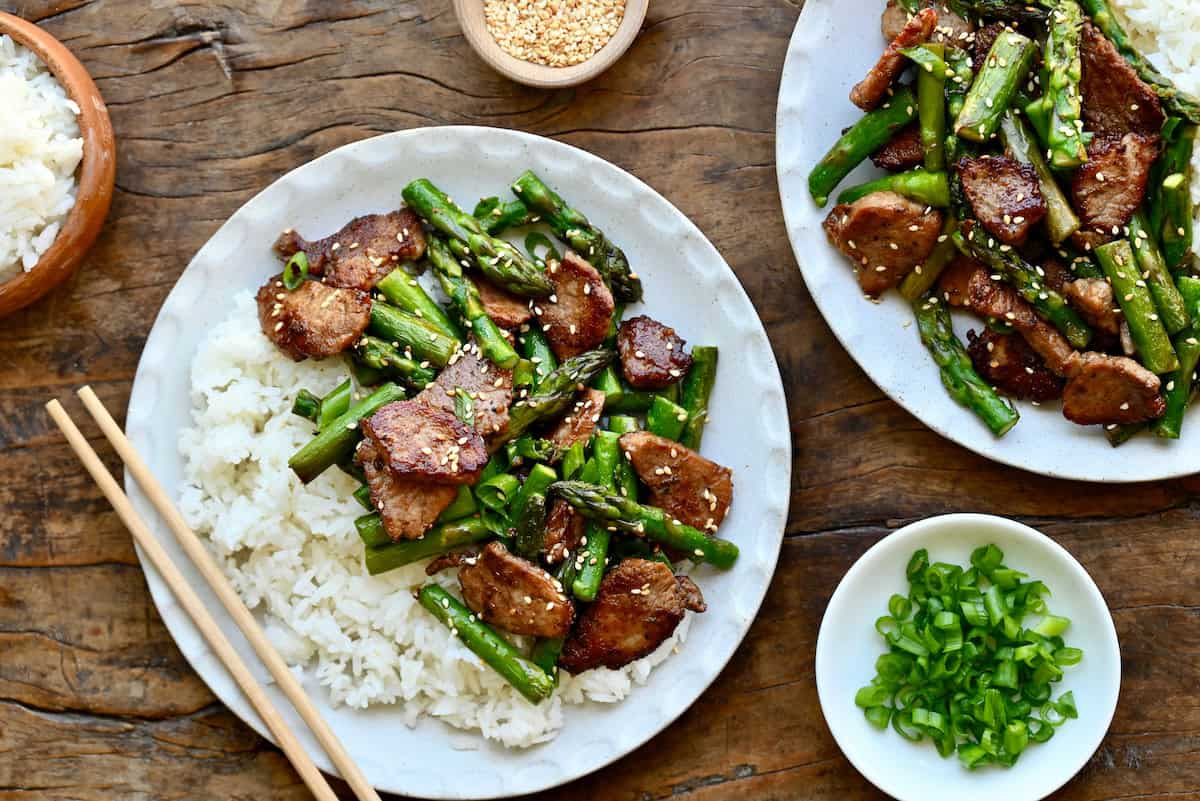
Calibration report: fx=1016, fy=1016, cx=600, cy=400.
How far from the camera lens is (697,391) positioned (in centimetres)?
365

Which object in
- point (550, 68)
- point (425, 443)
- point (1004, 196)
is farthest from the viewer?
point (550, 68)

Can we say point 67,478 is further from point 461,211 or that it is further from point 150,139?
point 461,211

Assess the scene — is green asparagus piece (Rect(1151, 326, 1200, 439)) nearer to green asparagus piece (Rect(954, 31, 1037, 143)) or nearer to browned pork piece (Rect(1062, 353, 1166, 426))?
browned pork piece (Rect(1062, 353, 1166, 426))

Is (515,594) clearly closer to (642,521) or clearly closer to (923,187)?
(642,521)

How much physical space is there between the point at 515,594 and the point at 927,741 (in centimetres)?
158

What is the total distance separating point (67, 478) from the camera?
3859mm

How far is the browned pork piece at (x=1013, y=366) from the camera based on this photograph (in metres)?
3.61

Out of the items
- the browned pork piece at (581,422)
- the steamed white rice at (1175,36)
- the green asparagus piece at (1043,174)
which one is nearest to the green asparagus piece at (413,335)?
the browned pork piece at (581,422)

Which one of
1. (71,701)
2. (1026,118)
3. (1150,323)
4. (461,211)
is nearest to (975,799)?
(1150,323)

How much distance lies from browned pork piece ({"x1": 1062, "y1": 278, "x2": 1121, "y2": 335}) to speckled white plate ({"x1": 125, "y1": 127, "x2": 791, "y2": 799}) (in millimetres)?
1041

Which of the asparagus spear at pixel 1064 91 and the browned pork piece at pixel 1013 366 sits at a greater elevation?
the asparagus spear at pixel 1064 91

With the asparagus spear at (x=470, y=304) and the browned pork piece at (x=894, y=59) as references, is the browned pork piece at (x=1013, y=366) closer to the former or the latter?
the browned pork piece at (x=894, y=59)

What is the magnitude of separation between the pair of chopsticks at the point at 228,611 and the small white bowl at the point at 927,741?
1673mm

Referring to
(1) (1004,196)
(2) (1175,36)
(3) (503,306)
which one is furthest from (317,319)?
(2) (1175,36)
